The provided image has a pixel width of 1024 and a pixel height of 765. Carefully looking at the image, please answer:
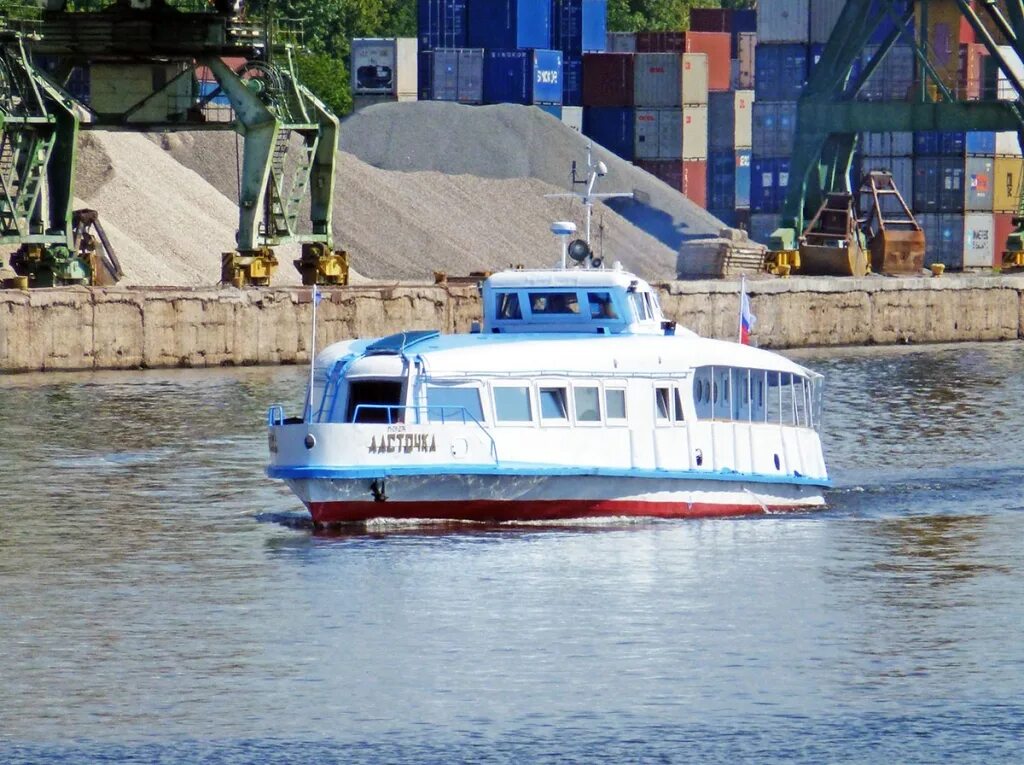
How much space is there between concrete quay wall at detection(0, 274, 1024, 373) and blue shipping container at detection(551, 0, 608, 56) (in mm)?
37625

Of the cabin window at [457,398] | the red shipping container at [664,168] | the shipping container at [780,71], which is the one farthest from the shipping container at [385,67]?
the cabin window at [457,398]

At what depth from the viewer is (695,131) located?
12125 cm

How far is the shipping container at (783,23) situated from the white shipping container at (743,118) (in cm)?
1017

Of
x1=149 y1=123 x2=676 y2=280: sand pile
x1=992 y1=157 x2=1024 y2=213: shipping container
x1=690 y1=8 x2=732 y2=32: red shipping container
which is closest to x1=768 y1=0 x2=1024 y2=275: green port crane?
x1=149 y1=123 x2=676 y2=280: sand pile

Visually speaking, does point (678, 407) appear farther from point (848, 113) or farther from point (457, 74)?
point (457, 74)

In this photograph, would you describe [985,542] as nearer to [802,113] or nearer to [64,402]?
[64,402]

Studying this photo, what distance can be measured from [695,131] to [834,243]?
29338 mm

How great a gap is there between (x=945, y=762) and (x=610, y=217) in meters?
79.3

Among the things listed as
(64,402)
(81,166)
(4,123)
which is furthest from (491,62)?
(64,402)

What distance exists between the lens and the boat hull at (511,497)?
34.2 m

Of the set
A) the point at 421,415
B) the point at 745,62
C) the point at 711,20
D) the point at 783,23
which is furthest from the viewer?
the point at 711,20

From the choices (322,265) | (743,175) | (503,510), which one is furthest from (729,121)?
(503,510)

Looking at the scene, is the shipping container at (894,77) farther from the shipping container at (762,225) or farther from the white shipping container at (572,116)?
the white shipping container at (572,116)

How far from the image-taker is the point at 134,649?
2756cm
